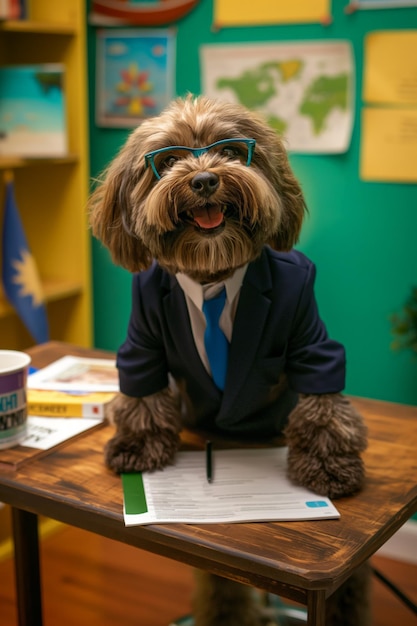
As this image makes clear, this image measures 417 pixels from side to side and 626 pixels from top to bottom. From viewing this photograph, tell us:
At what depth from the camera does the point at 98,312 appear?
9.48 ft

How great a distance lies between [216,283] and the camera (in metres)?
1.33

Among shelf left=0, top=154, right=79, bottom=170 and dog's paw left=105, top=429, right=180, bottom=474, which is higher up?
shelf left=0, top=154, right=79, bottom=170

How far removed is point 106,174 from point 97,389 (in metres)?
0.52

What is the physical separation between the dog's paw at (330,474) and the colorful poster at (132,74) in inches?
61.9

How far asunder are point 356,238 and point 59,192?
38.7 inches

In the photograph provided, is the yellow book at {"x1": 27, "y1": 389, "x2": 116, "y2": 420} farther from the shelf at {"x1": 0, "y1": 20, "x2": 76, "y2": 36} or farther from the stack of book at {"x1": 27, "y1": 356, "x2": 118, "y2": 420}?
the shelf at {"x1": 0, "y1": 20, "x2": 76, "y2": 36}

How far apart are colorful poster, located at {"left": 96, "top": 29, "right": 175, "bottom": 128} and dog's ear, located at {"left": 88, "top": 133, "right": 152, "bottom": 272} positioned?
1.33m

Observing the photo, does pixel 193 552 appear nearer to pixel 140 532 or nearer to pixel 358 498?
pixel 140 532

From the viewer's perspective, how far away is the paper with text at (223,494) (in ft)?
3.95

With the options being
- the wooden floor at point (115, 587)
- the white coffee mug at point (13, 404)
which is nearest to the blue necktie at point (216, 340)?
the white coffee mug at point (13, 404)

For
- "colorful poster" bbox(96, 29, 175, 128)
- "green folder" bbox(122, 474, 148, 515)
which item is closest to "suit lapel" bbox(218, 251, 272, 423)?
"green folder" bbox(122, 474, 148, 515)

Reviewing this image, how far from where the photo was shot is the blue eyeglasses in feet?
3.94

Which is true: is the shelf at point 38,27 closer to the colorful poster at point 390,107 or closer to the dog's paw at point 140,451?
the colorful poster at point 390,107

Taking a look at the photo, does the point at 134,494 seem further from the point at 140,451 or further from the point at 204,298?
the point at 204,298
